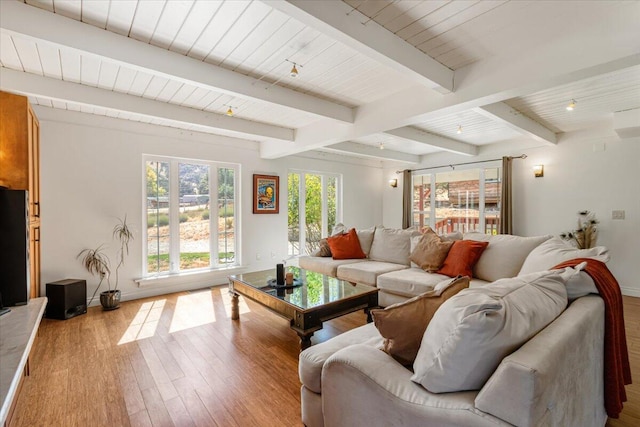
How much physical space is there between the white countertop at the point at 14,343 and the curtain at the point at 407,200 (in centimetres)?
627

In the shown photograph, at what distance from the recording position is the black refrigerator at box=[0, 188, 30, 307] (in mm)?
2219

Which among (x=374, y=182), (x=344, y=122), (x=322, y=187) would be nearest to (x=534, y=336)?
(x=344, y=122)

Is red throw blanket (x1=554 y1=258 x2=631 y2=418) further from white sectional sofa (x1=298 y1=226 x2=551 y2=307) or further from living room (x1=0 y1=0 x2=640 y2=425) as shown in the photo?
living room (x1=0 y1=0 x2=640 y2=425)

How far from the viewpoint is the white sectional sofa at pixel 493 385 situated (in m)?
0.89

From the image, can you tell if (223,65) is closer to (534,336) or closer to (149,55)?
(149,55)

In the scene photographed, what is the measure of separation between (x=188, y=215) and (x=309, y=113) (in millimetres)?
2660

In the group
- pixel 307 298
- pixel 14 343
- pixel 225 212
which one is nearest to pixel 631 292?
pixel 307 298

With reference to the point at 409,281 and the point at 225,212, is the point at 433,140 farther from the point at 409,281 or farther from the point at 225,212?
the point at 225,212

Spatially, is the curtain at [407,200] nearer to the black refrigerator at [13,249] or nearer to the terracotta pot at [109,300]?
the terracotta pot at [109,300]

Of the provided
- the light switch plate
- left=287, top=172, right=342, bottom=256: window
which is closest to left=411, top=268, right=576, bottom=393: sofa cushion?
the light switch plate

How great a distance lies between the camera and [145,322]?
10.8 feet

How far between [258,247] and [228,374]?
10.5 ft

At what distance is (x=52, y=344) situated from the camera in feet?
8.98

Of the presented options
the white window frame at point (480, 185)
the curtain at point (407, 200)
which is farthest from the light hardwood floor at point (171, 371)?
the curtain at point (407, 200)
